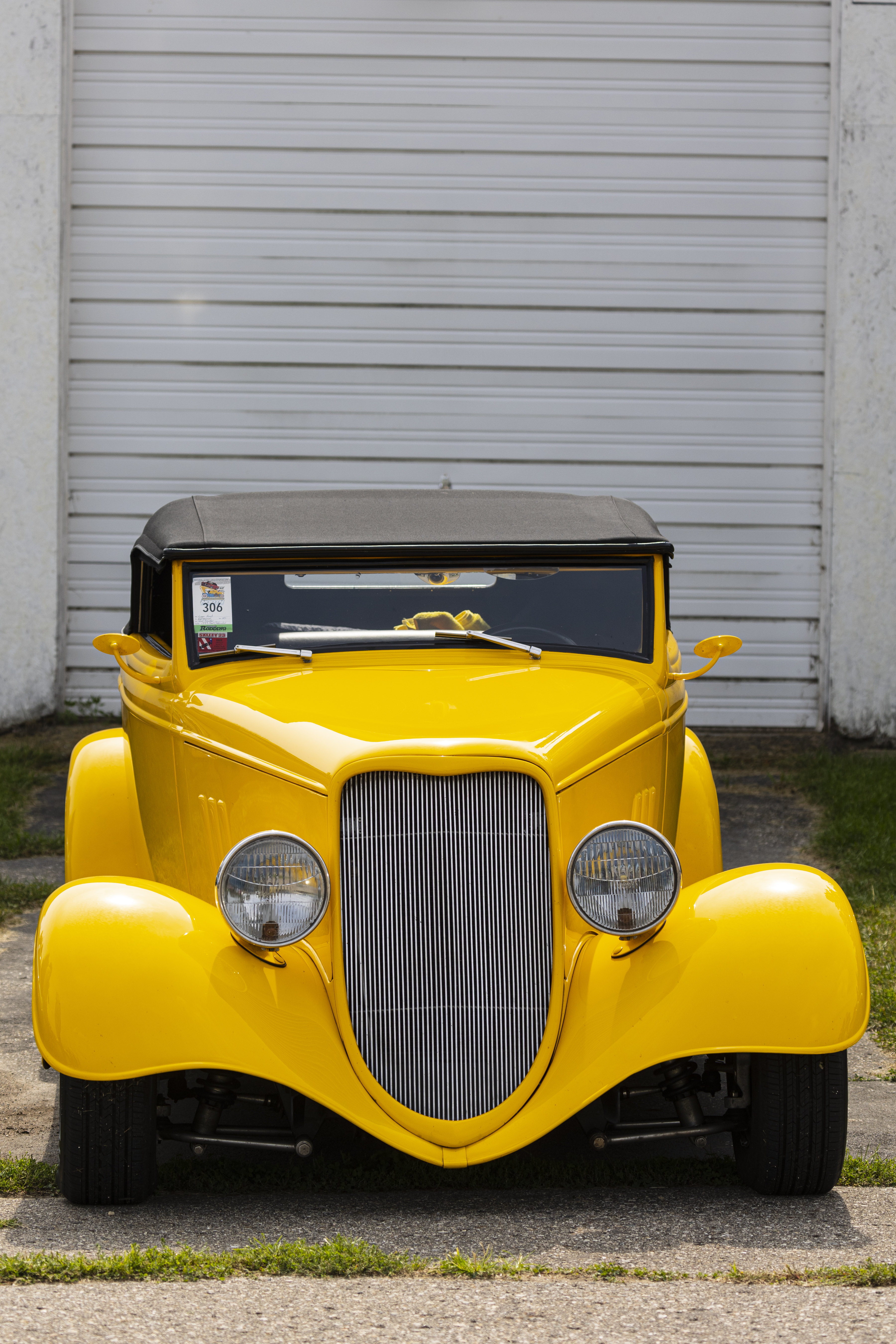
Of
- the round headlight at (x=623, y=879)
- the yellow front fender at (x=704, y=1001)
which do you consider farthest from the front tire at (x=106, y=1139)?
the round headlight at (x=623, y=879)

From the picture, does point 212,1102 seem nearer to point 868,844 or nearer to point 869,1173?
point 869,1173

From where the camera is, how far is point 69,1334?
2719mm

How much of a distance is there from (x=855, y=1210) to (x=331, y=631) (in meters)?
2.17

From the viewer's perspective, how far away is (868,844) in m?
7.30

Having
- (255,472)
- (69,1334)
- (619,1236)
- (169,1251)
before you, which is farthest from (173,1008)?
(255,472)

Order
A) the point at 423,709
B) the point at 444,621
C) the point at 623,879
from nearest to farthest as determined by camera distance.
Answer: the point at 623,879, the point at 423,709, the point at 444,621

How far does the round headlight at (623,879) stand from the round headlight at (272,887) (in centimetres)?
65

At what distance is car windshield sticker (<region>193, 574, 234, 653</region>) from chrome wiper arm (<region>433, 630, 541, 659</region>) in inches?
25.5

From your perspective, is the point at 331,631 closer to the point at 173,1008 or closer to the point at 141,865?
the point at 141,865

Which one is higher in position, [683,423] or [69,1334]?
[683,423]

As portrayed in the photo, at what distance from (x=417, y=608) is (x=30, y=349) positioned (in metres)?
6.25

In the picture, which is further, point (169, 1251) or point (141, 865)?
point (141, 865)

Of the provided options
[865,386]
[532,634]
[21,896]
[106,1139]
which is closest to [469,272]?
[865,386]

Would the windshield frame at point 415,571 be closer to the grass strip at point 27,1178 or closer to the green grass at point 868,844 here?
the grass strip at point 27,1178
